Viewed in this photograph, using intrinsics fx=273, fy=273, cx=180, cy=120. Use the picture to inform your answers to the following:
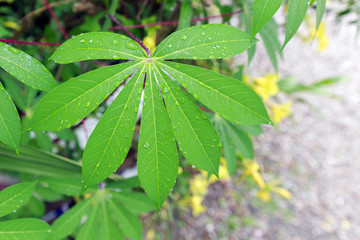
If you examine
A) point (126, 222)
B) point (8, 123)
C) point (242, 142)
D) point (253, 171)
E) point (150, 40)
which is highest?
point (150, 40)

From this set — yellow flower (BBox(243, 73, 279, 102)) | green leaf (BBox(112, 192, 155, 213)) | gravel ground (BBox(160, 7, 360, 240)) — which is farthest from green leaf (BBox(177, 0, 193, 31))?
gravel ground (BBox(160, 7, 360, 240))

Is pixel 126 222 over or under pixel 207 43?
under

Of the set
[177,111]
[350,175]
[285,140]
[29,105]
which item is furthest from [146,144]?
[350,175]

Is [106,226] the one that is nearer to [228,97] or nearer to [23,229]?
[23,229]

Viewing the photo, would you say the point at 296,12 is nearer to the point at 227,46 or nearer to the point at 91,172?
the point at 227,46

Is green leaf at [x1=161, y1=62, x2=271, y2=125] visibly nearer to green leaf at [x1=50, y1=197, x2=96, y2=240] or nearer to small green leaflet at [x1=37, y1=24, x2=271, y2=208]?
small green leaflet at [x1=37, y1=24, x2=271, y2=208]

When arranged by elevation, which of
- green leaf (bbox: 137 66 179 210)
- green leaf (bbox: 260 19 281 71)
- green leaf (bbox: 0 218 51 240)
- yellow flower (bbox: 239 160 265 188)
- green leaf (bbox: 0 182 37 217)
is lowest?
yellow flower (bbox: 239 160 265 188)

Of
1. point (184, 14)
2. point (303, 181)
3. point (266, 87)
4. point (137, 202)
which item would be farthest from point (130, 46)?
point (303, 181)
